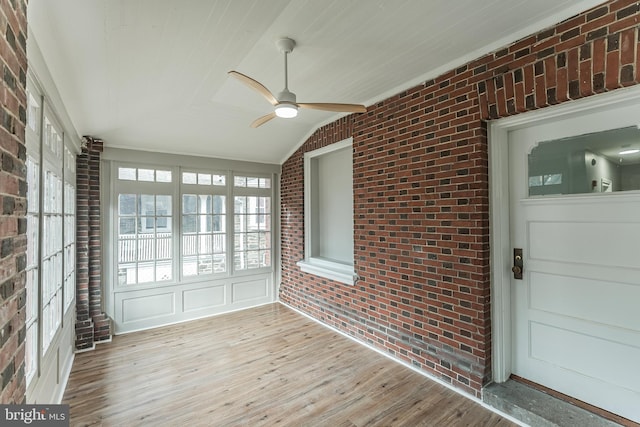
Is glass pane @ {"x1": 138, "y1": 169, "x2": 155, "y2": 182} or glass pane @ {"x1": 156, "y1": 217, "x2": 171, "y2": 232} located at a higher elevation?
glass pane @ {"x1": 138, "y1": 169, "x2": 155, "y2": 182}

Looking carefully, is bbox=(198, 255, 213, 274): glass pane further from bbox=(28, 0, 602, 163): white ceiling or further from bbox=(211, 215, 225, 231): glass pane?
bbox=(28, 0, 602, 163): white ceiling

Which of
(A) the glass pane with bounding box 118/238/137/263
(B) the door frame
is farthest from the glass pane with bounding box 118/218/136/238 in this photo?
(B) the door frame

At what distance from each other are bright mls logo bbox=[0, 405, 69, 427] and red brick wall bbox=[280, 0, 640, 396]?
8.68ft

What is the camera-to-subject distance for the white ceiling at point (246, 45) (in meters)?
1.71

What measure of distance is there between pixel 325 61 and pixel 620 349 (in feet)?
9.96

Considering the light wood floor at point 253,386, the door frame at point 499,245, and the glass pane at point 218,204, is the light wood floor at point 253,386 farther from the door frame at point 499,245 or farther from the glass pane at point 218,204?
the glass pane at point 218,204

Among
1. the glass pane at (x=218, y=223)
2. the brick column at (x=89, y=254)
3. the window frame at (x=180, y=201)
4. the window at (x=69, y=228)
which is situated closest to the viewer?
the window at (x=69, y=228)

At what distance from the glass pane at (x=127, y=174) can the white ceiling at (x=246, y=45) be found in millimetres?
677

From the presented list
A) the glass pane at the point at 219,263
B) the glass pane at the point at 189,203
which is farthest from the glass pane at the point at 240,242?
the glass pane at the point at 189,203

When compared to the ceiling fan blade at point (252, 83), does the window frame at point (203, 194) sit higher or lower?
lower

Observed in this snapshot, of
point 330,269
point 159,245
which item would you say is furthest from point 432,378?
point 159,245

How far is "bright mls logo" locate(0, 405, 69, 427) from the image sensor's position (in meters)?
0.99

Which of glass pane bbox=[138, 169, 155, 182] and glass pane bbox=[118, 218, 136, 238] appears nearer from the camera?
glass pane bbox=[118, 218, 136, 238]

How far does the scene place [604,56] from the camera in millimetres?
1856
